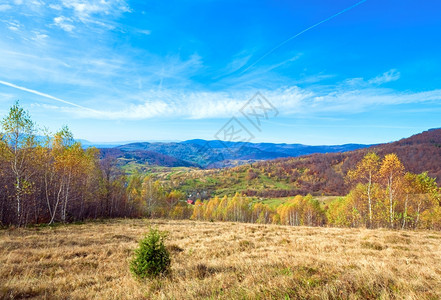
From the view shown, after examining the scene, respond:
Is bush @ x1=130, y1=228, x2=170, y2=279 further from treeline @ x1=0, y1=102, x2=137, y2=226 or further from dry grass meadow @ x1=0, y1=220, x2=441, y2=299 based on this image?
treeline @ x1=0, y1=102, x2=137, y2=226

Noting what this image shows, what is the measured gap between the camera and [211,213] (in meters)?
92.4

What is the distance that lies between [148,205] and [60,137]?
143ft

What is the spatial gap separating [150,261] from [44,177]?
111 ft

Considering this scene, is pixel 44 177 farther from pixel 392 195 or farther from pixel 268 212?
pixel 268 212

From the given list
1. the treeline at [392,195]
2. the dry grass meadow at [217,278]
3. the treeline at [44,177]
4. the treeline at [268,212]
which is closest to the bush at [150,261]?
the dry grass meadow at [217,278]

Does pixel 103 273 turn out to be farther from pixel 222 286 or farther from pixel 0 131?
pixel 0 131

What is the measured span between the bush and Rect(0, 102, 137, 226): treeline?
22.7 meters

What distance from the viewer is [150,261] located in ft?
25.7

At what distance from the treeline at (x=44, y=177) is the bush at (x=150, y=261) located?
2267 centimetres

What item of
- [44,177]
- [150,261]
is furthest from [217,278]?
[44,177]

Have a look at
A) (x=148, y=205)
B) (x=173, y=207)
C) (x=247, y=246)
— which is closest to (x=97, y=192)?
(x=148, y=205)

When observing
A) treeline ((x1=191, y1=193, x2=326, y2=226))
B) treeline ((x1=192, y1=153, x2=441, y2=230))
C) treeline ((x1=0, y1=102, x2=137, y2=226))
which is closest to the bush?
treeline ((x1=0, y1=102, x2=137, y2=226))

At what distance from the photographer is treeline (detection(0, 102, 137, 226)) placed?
2306 cm

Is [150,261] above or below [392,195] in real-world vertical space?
above
